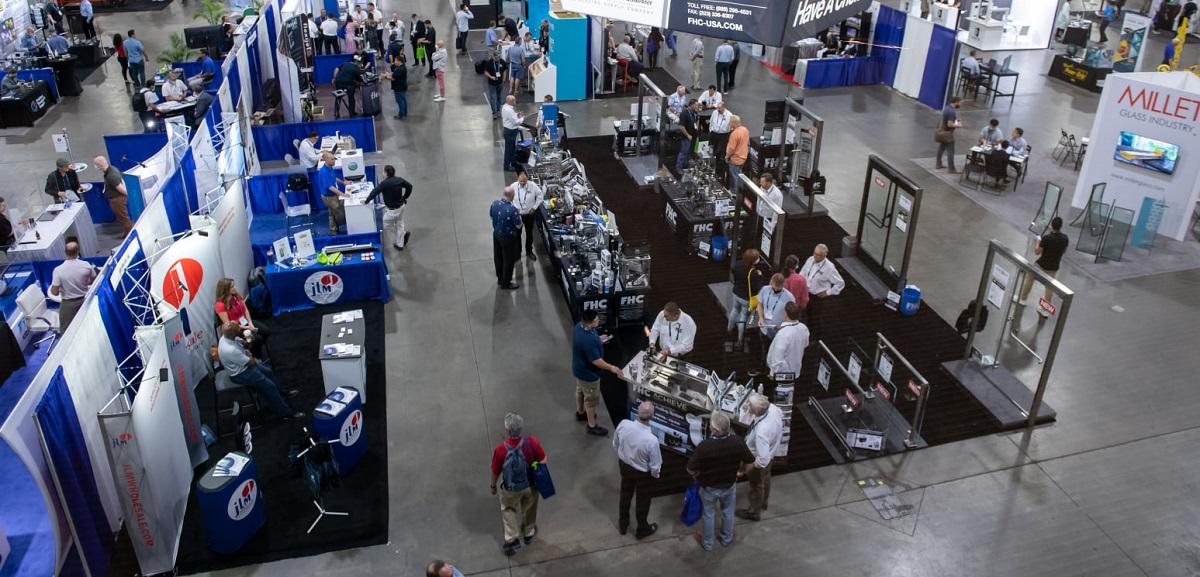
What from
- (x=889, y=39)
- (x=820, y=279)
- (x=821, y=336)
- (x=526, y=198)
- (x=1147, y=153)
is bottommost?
(x=821, y=336)

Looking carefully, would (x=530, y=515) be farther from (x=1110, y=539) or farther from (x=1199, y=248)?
(x=1199, y=248)

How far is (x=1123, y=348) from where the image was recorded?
10.7 meters

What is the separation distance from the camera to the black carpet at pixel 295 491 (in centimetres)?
769

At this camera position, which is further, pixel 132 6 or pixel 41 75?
pixel 132 6

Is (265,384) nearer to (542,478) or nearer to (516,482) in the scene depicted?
(516,482)

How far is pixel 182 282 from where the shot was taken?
31.2 ft

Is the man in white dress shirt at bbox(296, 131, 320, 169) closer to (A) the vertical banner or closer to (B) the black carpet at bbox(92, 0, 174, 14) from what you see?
(A) the vertical banner

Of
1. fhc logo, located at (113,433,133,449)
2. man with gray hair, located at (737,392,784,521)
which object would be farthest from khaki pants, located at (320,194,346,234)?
man with gray hair, located at (737,392,784,521)

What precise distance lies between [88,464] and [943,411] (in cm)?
829

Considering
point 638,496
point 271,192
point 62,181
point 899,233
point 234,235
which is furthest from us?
point 271,192

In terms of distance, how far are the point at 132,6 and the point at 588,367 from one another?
2704cm

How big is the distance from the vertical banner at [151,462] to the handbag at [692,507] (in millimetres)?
4467

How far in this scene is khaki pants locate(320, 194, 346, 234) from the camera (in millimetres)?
12539

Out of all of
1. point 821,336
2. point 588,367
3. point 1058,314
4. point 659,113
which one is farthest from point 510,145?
point 1058,314
